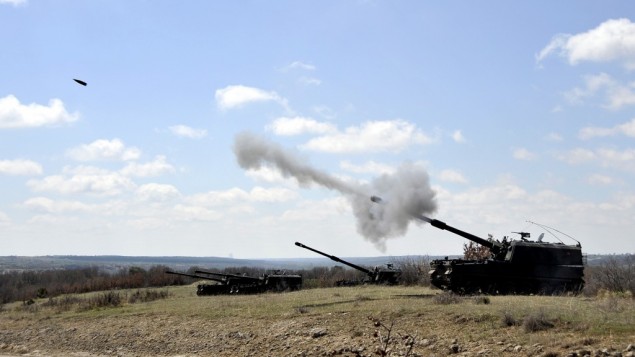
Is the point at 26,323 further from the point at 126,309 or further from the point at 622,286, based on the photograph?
the point at 622,286

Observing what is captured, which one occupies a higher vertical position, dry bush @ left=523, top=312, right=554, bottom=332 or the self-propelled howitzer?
the self-propelled howitzer

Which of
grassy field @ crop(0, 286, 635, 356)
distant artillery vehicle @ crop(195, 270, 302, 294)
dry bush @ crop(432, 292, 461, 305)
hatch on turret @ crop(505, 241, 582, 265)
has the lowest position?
grassy field @ crop(0, 286, 635, 356)

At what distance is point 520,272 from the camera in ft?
96.8

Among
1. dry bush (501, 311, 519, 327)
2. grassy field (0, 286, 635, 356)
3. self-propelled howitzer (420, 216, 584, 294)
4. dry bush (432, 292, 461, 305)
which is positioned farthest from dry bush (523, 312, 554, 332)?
self-propelled howitzer (420, 216, 584, 294)

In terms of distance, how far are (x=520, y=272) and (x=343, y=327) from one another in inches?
386

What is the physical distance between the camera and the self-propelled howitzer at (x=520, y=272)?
1152 inches

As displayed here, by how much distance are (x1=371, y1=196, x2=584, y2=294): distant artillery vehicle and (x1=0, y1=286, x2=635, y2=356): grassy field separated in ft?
6.25

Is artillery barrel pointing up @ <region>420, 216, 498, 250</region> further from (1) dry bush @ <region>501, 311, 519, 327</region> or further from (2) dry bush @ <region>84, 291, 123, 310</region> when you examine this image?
(2) dry bush @ <region>84, 291, 123, 310</region>

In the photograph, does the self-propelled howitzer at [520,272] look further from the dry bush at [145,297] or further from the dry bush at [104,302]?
the dry bush at [145,297]

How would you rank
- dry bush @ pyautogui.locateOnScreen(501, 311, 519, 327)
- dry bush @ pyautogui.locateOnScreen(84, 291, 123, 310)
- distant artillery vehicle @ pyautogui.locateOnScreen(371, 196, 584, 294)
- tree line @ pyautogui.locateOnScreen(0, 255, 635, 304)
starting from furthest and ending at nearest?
dry bush @ pyautogui.locateOnScreen(84, 291, 123, 310) < distant artillery vehicle @ pyautogui.locateOnScreen(371, 196, 584, 294) < tree line @ pyautogui.locateOnScreen(0, 255, 635, 304) < dry bush @ pyautogui.locateOnScreen(501, 311, 519, 327)

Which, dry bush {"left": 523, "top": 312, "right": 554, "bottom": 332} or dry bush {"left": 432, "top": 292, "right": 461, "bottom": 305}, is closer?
dry bush {"left": 523, "top": 312, "right": 554, "bottom": 332}

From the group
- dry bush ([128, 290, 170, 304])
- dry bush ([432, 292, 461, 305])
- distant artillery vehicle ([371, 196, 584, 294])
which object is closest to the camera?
dry bush ([432, 292, 461, 305])

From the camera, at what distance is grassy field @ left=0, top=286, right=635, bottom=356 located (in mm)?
17719

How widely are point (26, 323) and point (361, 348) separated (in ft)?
76.1
